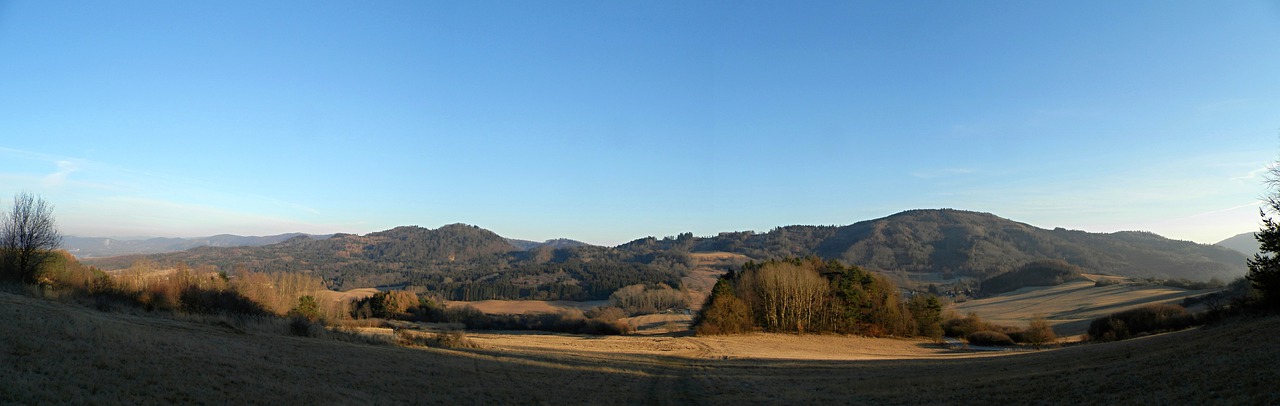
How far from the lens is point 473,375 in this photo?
25672 millimetres

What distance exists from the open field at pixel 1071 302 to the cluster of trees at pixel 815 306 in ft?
63.7

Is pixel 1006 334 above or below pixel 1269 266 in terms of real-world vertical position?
below

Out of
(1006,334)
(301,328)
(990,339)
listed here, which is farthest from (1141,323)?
(301,328)

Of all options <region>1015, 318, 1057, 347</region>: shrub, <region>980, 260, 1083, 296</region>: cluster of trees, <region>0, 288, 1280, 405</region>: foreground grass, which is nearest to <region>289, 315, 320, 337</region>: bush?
<region>0, 288, 1280, 405</region>: foreground grass

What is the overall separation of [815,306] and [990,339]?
1939 centimetres

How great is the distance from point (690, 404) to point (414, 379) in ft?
37.3

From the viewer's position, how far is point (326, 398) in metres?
16.0

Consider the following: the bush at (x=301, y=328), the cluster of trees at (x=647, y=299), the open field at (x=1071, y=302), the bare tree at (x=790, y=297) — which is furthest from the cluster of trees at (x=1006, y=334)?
the cluster of trees at (x=647, y=299)

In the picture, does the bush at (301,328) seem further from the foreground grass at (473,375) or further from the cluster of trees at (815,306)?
the cluster of trees at (815,306)

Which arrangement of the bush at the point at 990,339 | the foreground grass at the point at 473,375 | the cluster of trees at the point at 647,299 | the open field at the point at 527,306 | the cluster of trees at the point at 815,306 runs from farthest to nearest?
1. the cluster of trees at the point at 647,299
2. the open field at the point at 527,306
3. the cluster of trees at the point at 815,306
4. the bush at the point at 990,339
5. the foreground grass at the point at 473,375

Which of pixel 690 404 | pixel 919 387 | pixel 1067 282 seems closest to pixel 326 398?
pixel 690 404

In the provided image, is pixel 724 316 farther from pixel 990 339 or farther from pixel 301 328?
pixel 301 328

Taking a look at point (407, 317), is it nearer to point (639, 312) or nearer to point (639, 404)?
point (639, 312)

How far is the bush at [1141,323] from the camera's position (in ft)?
151
